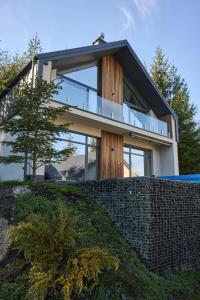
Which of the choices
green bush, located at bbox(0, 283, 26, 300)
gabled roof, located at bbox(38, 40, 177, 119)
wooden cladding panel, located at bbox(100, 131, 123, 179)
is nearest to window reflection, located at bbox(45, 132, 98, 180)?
wooden cladding panel, located at bbox(100, 131, 123, 179)

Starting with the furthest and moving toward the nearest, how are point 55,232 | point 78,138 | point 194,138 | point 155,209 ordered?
point 194,138, point 78,138, point 155,209, point 55,232

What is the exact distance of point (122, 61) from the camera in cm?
1605

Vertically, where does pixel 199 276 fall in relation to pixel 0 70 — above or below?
below

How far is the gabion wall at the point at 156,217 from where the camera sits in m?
5.32

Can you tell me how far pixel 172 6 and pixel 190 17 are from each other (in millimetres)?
870

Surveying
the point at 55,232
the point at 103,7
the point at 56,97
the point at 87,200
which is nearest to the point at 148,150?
the point at 56,97

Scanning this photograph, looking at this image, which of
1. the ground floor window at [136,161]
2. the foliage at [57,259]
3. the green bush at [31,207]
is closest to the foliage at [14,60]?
the ground floor window at [136,161]

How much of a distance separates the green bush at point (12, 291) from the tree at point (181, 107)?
17647 millimetres

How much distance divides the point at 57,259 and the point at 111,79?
12741 mm

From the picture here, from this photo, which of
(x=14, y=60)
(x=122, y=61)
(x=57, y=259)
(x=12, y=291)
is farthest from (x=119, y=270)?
(x=14, y=60)

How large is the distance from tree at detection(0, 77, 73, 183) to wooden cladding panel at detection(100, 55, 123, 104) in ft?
21.3

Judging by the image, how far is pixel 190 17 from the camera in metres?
10.8

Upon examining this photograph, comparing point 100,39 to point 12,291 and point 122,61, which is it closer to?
point 122,61

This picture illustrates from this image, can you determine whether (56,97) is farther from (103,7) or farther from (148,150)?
(148,150)
